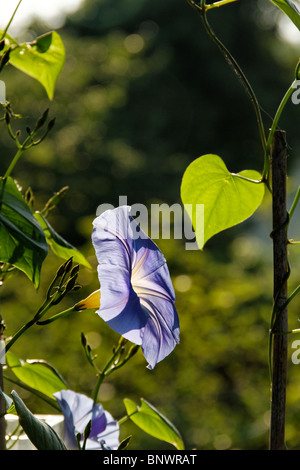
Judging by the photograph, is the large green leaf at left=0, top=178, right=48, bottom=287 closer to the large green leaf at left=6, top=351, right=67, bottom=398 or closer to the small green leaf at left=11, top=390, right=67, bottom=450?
the small green leaf at left=11, top=390, right=67, bottom=450

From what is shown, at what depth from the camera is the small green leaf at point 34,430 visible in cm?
39

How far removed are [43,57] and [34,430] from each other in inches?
17.5

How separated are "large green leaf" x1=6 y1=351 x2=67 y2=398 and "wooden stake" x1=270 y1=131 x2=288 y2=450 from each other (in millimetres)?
238

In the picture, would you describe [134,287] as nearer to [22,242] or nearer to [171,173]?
[22,242]

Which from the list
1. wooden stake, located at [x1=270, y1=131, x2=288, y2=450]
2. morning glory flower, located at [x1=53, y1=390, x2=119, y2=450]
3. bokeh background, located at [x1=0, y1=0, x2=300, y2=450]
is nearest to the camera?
wooden stake, located at [x1=270, y1=131, x2=288, y2=450]

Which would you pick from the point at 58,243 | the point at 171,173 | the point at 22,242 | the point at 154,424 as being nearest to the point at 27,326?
the point at 22,242

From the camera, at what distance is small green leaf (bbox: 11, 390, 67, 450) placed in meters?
0.39

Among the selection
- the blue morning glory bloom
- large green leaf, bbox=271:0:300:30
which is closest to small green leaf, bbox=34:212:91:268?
the blue morning glory bloom

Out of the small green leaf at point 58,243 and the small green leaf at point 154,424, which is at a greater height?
the small green leaf at point 58,243

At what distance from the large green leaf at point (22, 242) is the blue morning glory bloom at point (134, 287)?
4 centimetres

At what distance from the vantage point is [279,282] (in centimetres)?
51

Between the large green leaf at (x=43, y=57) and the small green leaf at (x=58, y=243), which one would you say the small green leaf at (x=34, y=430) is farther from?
the large green leaf at (x=43, y=57)

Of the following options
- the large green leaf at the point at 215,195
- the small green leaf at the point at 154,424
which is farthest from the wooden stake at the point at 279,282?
the small green leaf at the point at 154,424

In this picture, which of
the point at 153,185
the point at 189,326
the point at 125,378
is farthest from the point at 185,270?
the point at 153,185
